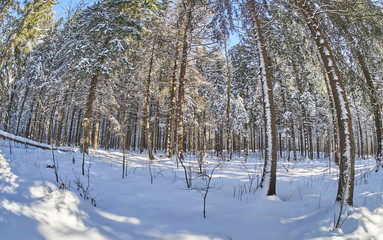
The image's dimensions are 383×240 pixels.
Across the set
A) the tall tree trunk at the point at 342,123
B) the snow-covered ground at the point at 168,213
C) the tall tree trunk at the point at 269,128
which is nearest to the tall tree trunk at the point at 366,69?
the tall tree trunk at the point at 342,123

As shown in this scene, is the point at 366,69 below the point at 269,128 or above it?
above

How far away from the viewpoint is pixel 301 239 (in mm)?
2910

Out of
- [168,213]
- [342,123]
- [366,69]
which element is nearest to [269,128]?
[342,123]

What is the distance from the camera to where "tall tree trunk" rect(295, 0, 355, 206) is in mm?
3742

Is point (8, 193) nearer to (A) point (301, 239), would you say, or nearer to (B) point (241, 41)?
(A) point (301, 239)

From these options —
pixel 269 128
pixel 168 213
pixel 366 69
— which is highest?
pixel 366 69

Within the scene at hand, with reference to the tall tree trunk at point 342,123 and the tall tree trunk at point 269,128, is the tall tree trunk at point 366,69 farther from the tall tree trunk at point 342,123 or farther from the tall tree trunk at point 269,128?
the tall tree trunk at point 269,128

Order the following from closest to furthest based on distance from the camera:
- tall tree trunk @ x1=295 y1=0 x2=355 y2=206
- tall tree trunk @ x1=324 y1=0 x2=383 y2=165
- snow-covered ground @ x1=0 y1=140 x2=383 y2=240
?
snow-covered ground @ x1=0 y1=140 x2=383 y2=240 → tall tree trunk @ x1=295 y1=0 x2=355 y2=206 → tall tree trunk @ x1=324 y1=0 x2=383 y2=165

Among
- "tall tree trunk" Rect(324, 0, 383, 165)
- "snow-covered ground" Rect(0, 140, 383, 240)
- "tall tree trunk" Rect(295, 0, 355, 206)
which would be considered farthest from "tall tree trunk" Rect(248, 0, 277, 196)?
"tall tree trunk" Rect(324, 0, 383, 165)

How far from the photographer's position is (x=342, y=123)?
13.3ft

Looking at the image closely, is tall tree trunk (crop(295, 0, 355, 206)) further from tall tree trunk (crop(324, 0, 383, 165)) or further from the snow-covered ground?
tall tree trunk (crop(324, 0, 383, 165))

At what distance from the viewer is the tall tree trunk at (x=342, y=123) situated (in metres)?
3.74

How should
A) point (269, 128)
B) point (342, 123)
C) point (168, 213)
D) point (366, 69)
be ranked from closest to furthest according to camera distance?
1. point (168, 213)
2. point (342, 123)
3. point (269, 128)
4. point (366, 69)

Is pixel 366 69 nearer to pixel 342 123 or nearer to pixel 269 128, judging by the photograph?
pixel 342 123
